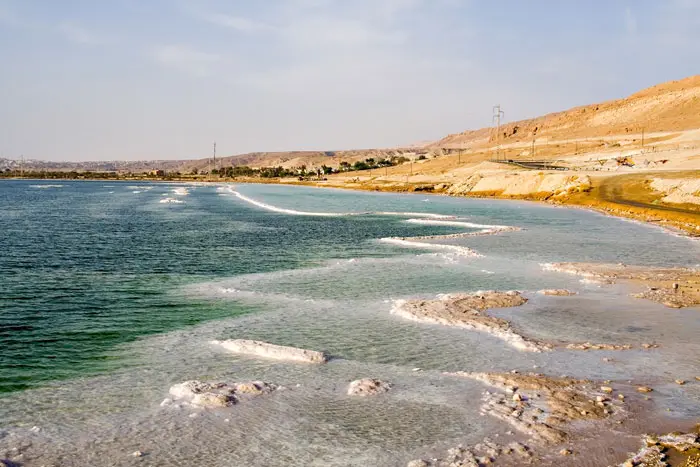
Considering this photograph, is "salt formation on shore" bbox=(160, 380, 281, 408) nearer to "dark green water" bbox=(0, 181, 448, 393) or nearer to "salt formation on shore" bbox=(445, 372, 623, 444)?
"dark green water" bbox=(0, 181, 448, 393)

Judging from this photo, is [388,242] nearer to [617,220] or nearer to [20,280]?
[20,280]

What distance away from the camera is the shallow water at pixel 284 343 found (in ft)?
33.4

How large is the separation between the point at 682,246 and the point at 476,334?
24.3 metres

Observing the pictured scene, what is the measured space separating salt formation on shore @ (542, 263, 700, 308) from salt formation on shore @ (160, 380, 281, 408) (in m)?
14.6

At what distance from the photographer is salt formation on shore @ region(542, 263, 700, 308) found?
810 inches

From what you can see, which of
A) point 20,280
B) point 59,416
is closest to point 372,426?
point 59,416

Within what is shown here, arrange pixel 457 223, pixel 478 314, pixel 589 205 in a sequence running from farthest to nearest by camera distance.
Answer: pixel 589 205
pixel 457 223
pixel 478 314

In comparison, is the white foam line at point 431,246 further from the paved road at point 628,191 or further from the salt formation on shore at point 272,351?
the paved road at point 628,191

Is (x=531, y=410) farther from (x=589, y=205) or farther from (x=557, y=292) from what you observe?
(x=589, y=205)

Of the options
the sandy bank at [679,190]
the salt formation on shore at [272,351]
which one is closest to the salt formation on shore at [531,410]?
the salt formation on shore at [272,351]

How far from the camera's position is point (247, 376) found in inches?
518

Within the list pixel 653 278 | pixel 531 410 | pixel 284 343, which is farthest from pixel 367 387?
pixel 653 278

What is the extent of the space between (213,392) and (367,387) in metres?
3.24

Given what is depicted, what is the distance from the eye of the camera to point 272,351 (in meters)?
14.8
